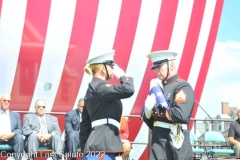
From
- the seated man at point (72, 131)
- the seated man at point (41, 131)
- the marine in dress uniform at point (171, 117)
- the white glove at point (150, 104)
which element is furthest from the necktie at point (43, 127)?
the white glove at point (150, 104)

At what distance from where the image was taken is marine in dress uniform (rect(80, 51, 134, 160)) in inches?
172

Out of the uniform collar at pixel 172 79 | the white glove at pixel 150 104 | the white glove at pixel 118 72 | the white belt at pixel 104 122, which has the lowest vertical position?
the white belt at pixel 104 122

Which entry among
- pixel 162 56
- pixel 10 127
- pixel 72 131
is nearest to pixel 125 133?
pixel 72 131

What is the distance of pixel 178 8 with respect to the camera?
8.34 meters

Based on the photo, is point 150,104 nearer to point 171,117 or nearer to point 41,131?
point 171,117

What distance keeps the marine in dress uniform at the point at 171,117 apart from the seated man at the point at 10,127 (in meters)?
3.06

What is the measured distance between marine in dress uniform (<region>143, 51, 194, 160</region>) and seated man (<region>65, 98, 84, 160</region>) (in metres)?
3.00

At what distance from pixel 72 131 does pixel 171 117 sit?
339 cm

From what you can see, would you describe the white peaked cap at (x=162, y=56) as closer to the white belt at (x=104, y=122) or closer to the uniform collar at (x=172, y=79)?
the uniform collar at (x=172, y=79)

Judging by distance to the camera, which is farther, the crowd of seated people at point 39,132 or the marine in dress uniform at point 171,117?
the crowd of seated people at point 39,132

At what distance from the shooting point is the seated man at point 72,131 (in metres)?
7.46

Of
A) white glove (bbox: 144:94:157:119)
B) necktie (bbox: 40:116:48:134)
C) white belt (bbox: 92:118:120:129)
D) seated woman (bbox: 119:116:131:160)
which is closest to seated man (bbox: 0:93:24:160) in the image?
necktie (bbox: 40:116:48:134)

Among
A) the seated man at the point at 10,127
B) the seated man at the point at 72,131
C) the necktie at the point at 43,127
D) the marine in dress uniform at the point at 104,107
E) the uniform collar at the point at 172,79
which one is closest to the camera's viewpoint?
the marine in dress uniform at the point at 104,107

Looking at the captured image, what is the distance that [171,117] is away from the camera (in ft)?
14.4
